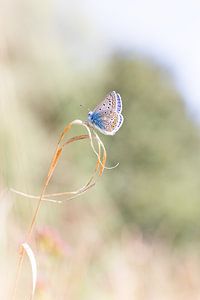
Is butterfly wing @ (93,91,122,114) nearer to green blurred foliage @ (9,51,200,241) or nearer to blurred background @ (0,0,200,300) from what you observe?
blurred background @ (0,0,200,300)

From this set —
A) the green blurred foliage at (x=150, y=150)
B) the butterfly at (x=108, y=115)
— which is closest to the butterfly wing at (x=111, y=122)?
the butterfly at (x=108, y=115)

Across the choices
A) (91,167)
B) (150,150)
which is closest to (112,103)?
(91,167)

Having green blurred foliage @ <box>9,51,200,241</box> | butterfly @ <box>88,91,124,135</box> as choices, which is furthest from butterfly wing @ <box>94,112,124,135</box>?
green blurred foliage @ <box>9,51,200,241</box>

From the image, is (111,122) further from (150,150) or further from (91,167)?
(150,150)

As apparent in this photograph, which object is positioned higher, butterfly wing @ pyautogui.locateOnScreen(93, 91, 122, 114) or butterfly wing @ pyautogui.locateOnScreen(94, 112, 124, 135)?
butterfly wing @ pyautogui.locateOnScreen(93, 91, 122, 114)

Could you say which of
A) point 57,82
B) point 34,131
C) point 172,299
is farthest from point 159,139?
point 172,299

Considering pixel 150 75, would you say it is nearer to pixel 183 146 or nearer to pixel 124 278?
pixel 183 146

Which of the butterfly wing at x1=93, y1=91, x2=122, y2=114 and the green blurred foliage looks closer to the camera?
the butterfly wing at x1=93, y1=91, x2=122, y2=114

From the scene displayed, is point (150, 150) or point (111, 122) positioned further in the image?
point (150, 150)

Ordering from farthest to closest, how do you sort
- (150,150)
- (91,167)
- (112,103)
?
1. (150,150)
2. (91,167)
3. (112,103)
